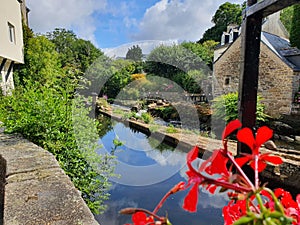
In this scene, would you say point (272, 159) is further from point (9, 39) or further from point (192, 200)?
point (9, 39)

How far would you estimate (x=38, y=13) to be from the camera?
677 inches

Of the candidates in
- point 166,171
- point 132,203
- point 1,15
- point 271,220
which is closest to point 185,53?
point 1,15

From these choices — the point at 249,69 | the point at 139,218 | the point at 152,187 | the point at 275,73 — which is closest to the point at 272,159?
the point at 139,218

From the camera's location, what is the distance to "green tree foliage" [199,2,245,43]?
2473cm

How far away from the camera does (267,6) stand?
4.23ft

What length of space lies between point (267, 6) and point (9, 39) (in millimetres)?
8991

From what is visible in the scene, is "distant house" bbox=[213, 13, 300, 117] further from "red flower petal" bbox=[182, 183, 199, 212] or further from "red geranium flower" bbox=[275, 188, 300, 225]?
"red flower petal" bbox=[182, 183, 199, 212]

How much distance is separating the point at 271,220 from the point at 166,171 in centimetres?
458

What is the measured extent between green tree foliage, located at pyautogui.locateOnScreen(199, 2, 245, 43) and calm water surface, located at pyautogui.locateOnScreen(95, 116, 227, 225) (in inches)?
860

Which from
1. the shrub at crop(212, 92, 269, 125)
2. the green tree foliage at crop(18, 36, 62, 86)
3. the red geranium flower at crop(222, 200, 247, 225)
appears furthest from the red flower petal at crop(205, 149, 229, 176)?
the green tree foliage at crop(18, 36, 62, 86)

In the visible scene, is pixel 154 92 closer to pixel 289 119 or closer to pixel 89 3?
pixel 89 3

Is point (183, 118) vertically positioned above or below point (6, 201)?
below

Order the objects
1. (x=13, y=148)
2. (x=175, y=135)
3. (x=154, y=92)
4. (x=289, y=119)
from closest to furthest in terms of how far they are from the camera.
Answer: (x=13, y=148)
(x=175, y=135)
(x=289, y=119)
(x=154, y=92)

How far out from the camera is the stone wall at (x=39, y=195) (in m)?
1.02
